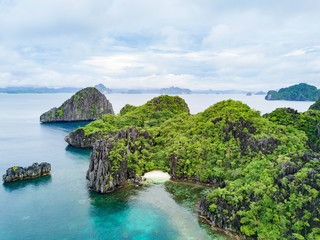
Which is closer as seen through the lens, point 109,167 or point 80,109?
point 109,167

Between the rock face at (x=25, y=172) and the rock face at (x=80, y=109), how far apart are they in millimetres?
93076

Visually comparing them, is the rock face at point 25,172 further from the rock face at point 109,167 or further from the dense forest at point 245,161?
the dense forest at point 245,161

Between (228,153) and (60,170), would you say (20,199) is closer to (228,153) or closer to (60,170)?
(60,170)

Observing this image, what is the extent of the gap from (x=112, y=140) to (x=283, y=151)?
3606cm

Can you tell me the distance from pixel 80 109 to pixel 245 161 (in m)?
125

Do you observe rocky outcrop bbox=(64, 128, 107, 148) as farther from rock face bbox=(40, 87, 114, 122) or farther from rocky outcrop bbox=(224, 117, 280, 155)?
rock face bbox=(40, 87, 114, 122)

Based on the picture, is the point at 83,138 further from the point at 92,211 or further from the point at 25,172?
the point at 92,211

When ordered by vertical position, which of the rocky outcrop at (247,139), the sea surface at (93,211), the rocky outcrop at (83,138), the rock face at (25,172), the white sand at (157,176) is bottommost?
the sea surface at (93,211)

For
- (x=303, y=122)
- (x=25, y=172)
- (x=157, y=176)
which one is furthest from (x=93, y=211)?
(x=303, y=122)

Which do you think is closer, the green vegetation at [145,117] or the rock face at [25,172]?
the rock face at [25,172]

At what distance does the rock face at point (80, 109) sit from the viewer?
458 ft

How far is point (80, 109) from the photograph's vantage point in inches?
5797

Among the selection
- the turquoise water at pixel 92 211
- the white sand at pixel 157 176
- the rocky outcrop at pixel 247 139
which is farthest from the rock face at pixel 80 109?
the rocky outcrop at pixel 247 139

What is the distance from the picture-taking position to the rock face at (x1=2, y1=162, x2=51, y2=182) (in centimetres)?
5012
